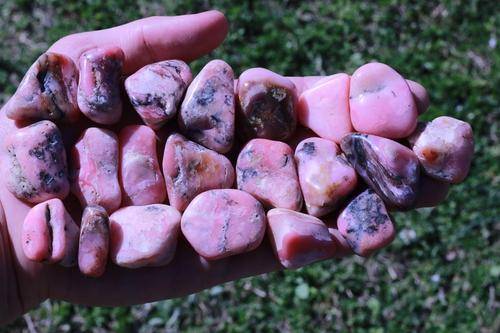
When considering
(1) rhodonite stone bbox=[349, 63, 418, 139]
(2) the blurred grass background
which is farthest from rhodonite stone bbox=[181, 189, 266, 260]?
(2) the blurred grass background

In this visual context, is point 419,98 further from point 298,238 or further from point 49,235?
point 49,235

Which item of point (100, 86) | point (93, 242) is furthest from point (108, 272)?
point (100, 86)

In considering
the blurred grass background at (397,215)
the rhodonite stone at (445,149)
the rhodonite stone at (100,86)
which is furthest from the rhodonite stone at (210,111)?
the blurred grass background at (397,215)

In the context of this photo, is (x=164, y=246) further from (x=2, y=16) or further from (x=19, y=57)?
(x=2, y=16)

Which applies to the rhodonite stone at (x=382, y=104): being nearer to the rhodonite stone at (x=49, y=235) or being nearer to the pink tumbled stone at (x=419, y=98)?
the pink tumbled stone at (x=419, y=98)

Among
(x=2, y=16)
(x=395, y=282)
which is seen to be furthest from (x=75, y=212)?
(x=2, y=16)
